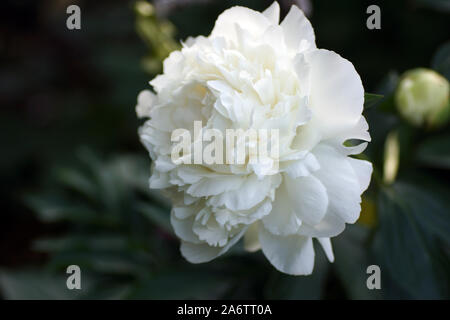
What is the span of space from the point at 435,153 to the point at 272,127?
23.7 inches

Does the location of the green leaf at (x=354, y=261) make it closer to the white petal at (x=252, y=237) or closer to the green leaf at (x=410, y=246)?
the green leaf at (x=410, y=246)

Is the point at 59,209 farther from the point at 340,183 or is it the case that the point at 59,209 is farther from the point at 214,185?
the point at 340,183

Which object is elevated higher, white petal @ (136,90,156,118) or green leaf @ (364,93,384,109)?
white petal @ (136,90,156,118)

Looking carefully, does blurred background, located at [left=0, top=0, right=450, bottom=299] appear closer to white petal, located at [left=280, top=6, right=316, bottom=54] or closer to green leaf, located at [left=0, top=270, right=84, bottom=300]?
green leaf, located at [left=0, top=270, right=84, bottom=300]

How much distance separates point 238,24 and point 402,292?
55cm

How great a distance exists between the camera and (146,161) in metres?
1.41

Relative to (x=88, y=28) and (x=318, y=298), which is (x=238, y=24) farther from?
(x=88, y=28)

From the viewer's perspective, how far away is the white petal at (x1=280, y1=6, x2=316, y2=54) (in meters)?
0.59

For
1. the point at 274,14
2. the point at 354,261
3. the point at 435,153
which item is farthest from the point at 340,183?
the point at 435,153

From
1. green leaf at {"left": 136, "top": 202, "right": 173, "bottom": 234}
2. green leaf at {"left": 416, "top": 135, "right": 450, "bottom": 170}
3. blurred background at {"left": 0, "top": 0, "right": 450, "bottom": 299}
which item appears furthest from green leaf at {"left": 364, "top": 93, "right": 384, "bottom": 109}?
green leaf at {"left": 136, "top": 202, "right": 173, "bottom": 234}

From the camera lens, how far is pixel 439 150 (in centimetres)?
100

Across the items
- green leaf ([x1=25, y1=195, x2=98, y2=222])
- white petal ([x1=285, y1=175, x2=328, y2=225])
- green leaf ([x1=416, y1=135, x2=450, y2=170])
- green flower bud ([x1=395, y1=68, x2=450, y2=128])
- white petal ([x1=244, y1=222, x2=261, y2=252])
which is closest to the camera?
white petal ([x1=285, y1=175, x2=328, y2=225])

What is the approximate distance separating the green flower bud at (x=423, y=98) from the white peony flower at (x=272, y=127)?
0.90 ft
